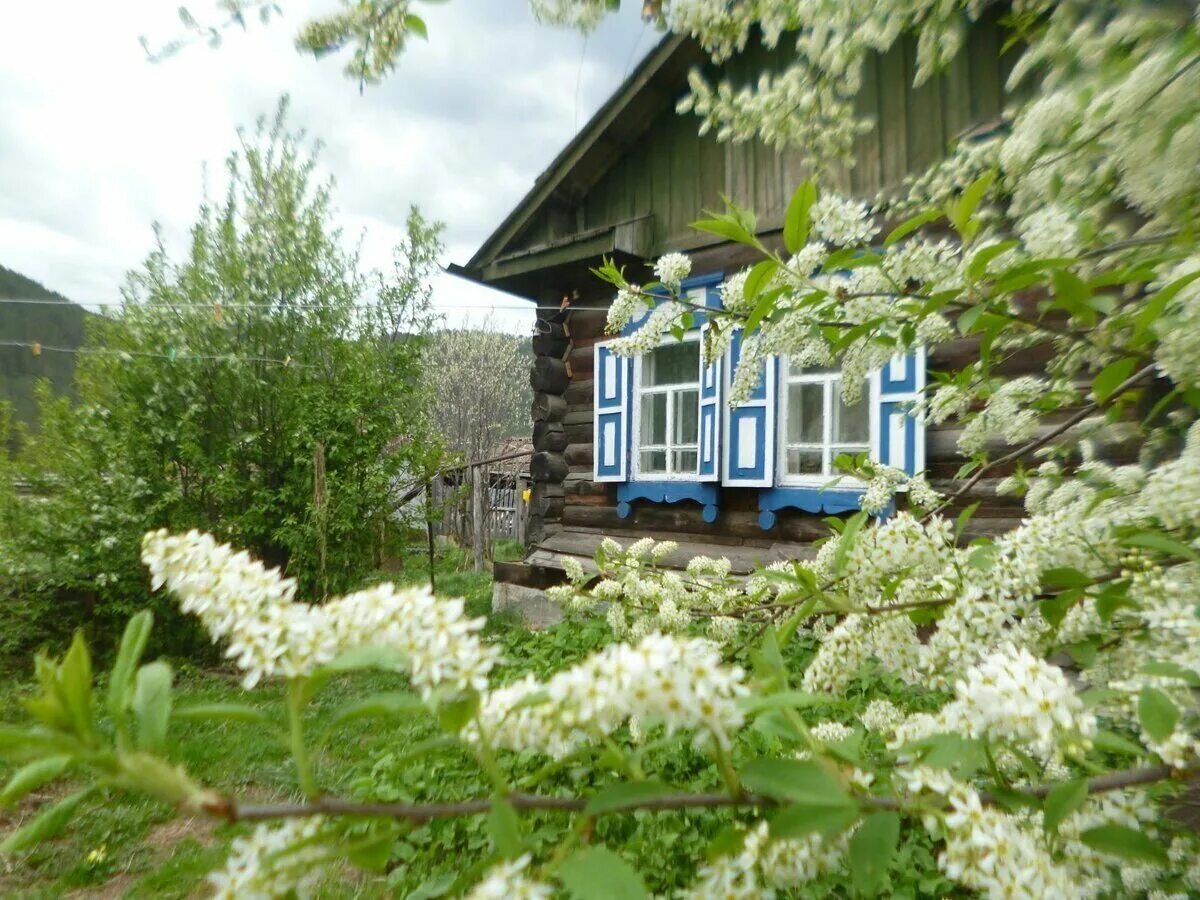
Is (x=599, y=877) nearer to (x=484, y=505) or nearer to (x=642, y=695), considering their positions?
(x=642, y=695)

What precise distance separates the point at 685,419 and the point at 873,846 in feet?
14.8

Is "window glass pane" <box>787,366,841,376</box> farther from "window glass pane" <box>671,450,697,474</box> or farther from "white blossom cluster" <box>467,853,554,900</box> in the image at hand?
"white blossom cluster" <box>467,853,554,900</box>

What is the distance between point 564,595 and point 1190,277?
1742 mm

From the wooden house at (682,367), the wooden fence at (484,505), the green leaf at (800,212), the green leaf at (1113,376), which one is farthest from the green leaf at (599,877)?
the wooden fence at (484,505)

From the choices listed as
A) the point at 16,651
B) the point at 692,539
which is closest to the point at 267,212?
the point at 16,651

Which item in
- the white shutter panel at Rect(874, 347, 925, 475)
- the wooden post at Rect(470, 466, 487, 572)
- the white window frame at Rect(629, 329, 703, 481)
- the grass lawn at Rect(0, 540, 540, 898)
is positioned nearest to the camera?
the grass lawn at Rect(0, 540, 540, 898)

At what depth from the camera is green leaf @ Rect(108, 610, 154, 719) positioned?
0.53m

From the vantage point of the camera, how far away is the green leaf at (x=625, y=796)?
555mm

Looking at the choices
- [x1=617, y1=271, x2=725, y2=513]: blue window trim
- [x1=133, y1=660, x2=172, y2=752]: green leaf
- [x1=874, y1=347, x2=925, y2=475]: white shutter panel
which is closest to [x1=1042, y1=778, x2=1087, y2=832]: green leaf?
[x1=133, y1=660, x2=172, y2=752]: green leaf

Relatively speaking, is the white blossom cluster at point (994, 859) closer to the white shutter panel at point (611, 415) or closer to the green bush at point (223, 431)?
the white shutter panel at point (611, 415)

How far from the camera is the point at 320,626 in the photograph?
59 cm

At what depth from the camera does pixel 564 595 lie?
7.34 feet

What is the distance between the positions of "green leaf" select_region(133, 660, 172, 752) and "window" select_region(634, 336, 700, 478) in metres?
4.34

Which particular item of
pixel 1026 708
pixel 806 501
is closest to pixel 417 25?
pixel 1026 708
